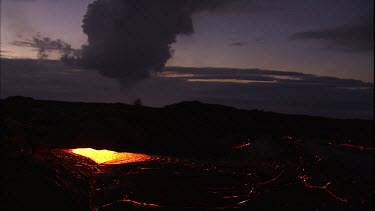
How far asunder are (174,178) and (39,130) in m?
4.47

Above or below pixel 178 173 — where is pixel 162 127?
above

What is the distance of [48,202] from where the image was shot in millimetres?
7156

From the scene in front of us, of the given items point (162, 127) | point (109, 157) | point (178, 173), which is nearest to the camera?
point (178, 173)

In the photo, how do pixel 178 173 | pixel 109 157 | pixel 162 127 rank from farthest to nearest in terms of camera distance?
pixel 162 127 < pixel 109 157 < pixel 178 173

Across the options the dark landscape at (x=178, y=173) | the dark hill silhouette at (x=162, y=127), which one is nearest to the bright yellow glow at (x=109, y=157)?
the dark landscape at (x=178, y=173)

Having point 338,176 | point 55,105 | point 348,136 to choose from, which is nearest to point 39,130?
point 338,176

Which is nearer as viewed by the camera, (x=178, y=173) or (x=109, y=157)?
(x=178, y=173)

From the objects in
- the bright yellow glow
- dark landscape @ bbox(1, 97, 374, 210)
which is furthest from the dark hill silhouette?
the bright yellow glow

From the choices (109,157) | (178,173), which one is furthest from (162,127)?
(178,173)

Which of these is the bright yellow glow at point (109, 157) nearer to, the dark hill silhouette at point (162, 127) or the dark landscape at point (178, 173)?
the dark landscape at point (178, 173)

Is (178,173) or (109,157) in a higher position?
(109,157)

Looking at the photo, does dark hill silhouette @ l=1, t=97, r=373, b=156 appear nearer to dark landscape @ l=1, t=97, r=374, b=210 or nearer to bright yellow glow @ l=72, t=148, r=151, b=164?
dark landscape @ l=1, t=97, r=374, b=210

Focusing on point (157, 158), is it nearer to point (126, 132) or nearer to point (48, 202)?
point (48, 202)

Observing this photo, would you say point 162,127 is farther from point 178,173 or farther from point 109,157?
point 178,173
